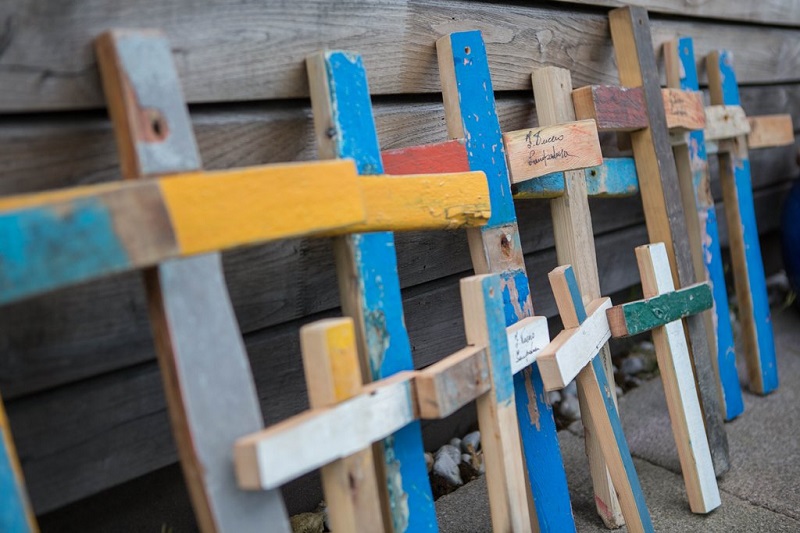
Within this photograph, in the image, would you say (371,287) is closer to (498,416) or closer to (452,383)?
(452,383)

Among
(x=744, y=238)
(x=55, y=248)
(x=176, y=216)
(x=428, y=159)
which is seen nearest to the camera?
(x=55, y=248)

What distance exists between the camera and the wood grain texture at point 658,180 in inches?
90.0

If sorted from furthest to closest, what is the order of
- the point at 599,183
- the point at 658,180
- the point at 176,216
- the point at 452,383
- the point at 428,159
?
the point at 658,180 < the point at 599,183 < the point at 428,159 < the point at 452,383 < the point at 176,216

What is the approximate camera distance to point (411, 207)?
1.50 m

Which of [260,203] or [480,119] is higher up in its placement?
[480,119]

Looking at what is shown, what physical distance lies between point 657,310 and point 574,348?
456mm

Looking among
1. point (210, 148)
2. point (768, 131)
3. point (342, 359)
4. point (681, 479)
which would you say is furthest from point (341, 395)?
point (768, 131)

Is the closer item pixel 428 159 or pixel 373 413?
pixel 373 413

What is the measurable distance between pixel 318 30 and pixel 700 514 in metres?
1.60

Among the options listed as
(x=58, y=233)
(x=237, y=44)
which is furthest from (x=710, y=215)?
(x=58, y=233)

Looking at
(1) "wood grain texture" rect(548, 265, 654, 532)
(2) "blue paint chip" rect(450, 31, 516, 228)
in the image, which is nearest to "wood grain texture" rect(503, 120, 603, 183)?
(2) "blue paint chip" rect(450, 31, 516, 228)

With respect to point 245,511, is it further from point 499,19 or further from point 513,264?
point 499,19

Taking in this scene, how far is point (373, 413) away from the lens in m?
1.29

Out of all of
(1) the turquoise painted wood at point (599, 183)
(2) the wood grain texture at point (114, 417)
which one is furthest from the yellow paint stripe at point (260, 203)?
(1) the turquoise painted wood at point (599, 183)
